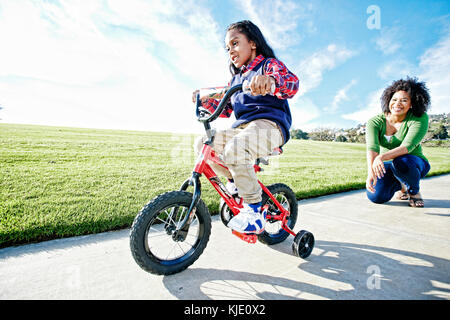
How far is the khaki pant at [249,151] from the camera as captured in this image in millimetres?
1945

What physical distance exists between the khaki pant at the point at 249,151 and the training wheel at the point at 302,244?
0.57m

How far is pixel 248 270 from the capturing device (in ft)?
6.41

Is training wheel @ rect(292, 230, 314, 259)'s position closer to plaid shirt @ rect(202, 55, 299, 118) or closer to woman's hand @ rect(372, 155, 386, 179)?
plaid shirt @ rect(202, 55, 299, 118)

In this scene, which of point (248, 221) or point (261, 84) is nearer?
point (261, 84)

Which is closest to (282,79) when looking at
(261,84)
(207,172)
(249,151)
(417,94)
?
(261,84)

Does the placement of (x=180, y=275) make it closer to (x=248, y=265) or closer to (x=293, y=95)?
(x=248, y=265)

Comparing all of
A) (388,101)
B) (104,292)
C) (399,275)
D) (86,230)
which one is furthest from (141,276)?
(388,101)

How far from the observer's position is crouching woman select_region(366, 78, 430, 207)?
12.1ft

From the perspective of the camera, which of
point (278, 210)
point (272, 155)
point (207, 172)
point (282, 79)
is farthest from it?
point (278, 210)

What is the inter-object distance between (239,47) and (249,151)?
1052mm

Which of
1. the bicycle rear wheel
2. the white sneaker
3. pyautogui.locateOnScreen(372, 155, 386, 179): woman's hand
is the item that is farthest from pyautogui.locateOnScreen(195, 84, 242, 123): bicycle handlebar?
pyautogui.locateOnScreen(372, 155, 386, 179): woman's hand

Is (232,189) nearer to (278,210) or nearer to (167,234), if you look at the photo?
(278,210)

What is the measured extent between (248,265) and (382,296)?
997 mm
